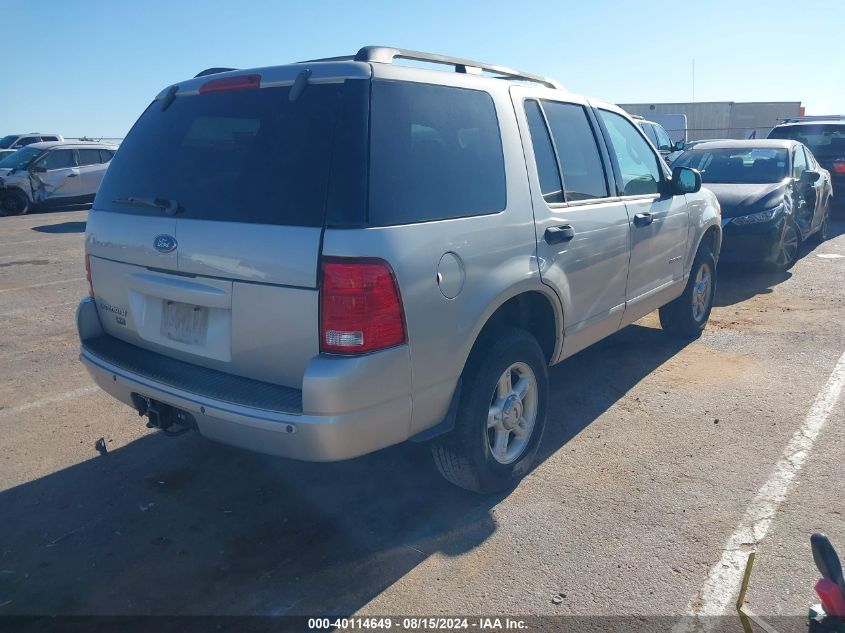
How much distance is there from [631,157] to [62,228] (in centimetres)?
1366

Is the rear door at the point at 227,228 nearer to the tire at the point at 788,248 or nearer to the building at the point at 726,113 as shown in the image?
the tire at the point at 788,248

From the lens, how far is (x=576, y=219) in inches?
165

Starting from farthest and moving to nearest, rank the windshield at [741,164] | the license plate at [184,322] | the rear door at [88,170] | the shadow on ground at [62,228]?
the rear door at [88,170] < the shadow on ground at [62,228] < the windshield at [741,164] < the license plate at [184,322]

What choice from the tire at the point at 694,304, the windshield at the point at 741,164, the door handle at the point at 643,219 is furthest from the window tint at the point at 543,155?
the windshield at the point at 741,164

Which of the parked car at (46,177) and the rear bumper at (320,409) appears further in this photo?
the parked car at (46,177)

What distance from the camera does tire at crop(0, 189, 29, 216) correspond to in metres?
18.1

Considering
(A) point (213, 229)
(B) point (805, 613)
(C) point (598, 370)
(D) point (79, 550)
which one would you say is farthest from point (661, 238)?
(D) point (79, 550)

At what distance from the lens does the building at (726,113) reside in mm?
36719

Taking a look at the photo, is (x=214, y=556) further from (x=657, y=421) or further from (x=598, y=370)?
(x=598, y=370)

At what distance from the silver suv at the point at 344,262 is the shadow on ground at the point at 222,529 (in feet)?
1.35

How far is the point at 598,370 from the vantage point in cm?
578

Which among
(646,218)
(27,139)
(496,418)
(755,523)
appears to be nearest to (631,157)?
(646,218)

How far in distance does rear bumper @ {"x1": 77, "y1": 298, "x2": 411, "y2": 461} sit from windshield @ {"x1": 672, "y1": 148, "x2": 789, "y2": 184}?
8176 millimetres

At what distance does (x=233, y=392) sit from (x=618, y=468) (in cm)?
223
